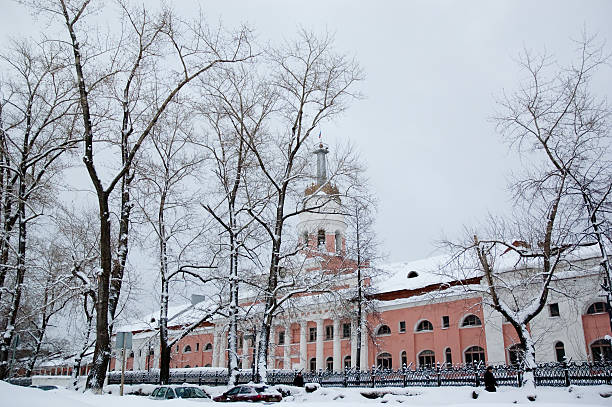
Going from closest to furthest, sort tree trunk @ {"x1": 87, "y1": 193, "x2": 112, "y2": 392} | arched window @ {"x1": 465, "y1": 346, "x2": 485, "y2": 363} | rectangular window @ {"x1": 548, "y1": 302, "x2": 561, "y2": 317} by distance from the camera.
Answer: tree trunk @ {"x1": 87, "y1": 193, "x2": 112, "y2": 392}
rectangular window @ {"x1": 548, "y1": 302, "x2": 561, "y2": 317}
arched window @ {"x1": 465, "y1": 346, "x2": 485, "y2": 363}

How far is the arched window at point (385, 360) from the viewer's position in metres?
42.4

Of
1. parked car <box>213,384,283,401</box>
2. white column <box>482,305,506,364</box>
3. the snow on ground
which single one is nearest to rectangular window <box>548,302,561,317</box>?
white column <box>482,305,506,364</box>

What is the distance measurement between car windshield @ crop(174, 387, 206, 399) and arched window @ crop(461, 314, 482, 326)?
2386 centimetres

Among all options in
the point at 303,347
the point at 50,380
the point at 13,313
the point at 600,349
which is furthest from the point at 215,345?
the point at 600,349

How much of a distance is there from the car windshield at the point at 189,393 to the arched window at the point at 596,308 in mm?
25589

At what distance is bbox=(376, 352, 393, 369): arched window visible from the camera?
42.4 m

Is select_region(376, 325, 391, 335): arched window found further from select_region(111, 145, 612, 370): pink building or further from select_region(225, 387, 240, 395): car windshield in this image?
select_region(225, 387, 240, 395): car windshield

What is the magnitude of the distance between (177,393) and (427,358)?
25063 mm

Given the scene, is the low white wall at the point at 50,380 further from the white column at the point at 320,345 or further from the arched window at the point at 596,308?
the arched window at the point at 596,308

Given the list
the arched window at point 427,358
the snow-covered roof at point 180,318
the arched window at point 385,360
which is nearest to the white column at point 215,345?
the snow-covered roof at point 180,318

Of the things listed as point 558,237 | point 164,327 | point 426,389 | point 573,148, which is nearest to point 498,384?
point 426,389

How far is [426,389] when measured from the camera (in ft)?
74.3

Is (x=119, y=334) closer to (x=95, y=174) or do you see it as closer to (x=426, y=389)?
(x=95, y=174)

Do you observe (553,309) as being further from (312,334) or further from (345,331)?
(312,334)
